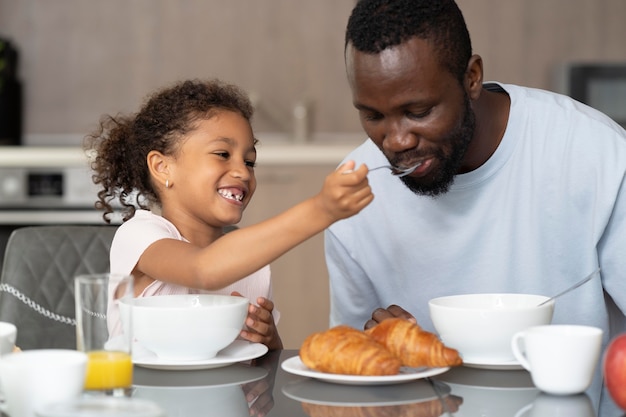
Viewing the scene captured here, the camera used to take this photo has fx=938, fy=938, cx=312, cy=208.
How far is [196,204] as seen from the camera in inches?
66.6

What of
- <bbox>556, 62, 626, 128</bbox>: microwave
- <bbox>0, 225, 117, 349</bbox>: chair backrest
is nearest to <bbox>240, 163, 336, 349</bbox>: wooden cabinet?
<bbox>556, 62, 626, 128</bbox>: microwave

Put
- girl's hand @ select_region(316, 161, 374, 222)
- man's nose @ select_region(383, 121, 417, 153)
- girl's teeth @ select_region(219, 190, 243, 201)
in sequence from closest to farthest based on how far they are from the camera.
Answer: girl's hand @ select_region(316, 161, 374, 222) → man's nose @ select_region(383, 121, 417, 153) → girl's teeth @ select_region(219, 190, 243, 201)

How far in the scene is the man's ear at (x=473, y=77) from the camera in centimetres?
153

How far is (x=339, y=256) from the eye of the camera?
1.81 m

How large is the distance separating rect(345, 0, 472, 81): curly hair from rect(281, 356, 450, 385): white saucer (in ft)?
1.65

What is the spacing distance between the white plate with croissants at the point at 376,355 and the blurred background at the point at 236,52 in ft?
9.20

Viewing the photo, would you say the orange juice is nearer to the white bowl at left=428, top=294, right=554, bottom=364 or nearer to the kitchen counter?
the white bowl at left=428, top=294, right=554, bottom=364

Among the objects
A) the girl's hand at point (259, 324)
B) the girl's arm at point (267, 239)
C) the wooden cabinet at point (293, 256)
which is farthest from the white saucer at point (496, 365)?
the wooden cabinet at point (293, 256)

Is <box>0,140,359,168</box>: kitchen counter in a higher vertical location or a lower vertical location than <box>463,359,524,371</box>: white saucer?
higher

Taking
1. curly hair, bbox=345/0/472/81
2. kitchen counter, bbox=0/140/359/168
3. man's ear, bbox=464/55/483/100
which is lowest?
kitchen counter, bbox=0/140/359/168

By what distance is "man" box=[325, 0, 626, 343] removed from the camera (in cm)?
144

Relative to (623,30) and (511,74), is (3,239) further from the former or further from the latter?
(623,30)

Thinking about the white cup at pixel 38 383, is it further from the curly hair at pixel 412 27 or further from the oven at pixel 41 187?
the oven at pixel 41 187

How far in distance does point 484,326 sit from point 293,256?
2353 mm
